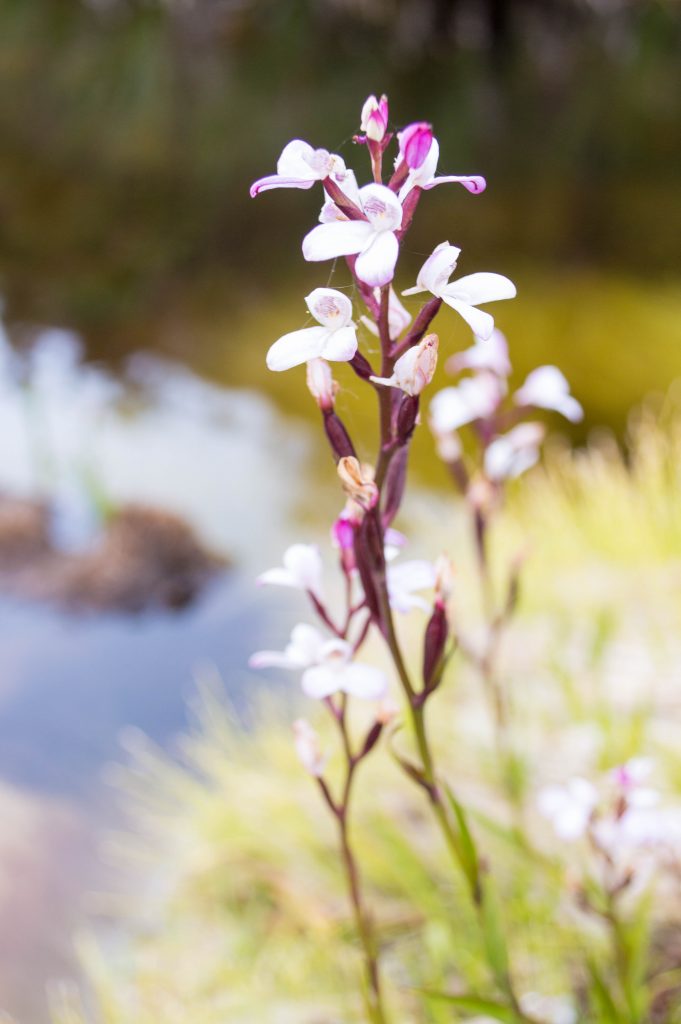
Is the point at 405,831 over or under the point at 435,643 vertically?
over

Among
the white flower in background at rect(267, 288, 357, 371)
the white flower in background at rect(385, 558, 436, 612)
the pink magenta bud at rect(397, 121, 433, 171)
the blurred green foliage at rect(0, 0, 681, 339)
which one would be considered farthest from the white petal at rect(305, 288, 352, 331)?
the blurred green foliage at rect(0, 0, 681, 339)

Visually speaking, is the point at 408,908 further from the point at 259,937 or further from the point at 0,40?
the point at 0,40

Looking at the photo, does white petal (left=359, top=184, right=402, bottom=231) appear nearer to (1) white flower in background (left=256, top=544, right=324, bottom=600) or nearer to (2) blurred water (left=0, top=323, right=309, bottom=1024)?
(1) white flower in background (left=256, top=544, right=324, bottom=600)

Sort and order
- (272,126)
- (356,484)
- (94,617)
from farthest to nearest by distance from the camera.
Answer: (272,126)
(94,617)
(356,484)

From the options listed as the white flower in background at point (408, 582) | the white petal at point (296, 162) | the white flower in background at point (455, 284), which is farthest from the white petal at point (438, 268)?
the white flower in background at point (408, 582)

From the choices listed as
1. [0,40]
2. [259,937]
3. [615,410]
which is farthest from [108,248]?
[0,40]

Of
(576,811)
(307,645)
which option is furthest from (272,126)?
(307,645)

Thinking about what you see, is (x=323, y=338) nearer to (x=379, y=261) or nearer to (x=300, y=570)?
(x=379, y=261)
